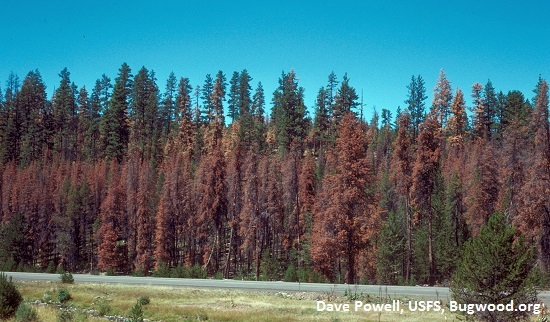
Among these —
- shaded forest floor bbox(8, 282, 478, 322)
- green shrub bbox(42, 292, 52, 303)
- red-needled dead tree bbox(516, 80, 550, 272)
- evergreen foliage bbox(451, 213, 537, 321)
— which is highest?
red-needled dead tree bbox(516, 80, 550, 272)

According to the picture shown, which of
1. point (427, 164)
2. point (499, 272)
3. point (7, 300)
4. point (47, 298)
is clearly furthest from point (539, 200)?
point (7, 300)

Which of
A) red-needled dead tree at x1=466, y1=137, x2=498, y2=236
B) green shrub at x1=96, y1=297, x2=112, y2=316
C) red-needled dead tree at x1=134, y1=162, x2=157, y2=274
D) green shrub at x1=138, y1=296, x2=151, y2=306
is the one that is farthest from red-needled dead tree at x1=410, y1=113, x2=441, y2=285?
red-needled dead tree at x1=134, y1=162, x2=157, y2=274

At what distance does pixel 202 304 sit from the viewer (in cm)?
2388

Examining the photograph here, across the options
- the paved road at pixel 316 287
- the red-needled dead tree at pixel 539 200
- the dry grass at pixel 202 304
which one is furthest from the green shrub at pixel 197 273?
the red-needled dead tree at pixel 539 200

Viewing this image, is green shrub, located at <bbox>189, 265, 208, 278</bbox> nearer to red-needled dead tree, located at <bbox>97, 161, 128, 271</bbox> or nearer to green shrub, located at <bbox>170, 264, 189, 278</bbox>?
green shrub, located at <bbox>170, 264, 189, 278</bbox>

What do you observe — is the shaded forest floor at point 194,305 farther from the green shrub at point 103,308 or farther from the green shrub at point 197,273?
the green shrub at point 197,273

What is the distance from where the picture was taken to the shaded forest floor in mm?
19547

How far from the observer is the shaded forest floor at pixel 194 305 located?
1955 cm

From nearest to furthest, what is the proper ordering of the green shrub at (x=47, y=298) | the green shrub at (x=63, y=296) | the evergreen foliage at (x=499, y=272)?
the evergreen foliage at (x=499, y=272)
the green shrub at (x=63, y=296)
the green shrub at (x=47, y=298)

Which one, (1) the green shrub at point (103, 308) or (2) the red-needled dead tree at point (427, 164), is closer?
(1) the green shrub at point (103, 308)

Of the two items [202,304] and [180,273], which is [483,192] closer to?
[180,273]

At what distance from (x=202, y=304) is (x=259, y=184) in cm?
2917

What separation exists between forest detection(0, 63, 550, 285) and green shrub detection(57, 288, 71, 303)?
14.2m

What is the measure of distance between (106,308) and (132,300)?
1884mm
